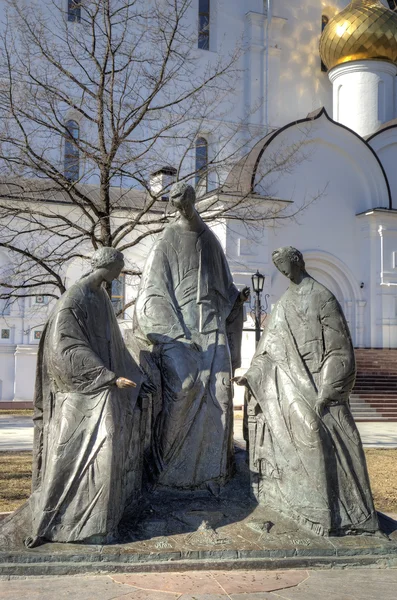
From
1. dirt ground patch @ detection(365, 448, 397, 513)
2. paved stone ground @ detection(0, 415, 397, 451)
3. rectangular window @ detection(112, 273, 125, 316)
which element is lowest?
paved stone ground @ detection(0, 415, 397, 451)

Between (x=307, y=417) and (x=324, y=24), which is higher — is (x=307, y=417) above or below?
below

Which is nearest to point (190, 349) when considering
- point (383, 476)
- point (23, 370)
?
point (383, 476)

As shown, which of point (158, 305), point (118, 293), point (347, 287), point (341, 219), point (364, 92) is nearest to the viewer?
point (158, 305)

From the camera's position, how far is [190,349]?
5.22m

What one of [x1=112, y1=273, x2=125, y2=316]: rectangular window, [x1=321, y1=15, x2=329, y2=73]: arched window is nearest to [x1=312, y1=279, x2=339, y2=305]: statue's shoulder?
[x1=112, y1=273, x2=125, y2=316]: rectangular window

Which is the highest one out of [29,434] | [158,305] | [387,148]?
[387,148]

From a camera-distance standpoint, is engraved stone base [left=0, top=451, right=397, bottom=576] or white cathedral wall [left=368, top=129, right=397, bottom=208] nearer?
engraved stone base [left=0, top=451, right=397, bottom=576]

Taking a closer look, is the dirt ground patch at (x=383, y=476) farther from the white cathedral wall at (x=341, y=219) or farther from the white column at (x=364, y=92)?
the white column at (x=364, y=92)

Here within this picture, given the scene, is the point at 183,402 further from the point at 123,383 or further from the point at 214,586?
the point at 214,586

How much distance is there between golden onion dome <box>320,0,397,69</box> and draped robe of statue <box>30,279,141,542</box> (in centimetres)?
2387

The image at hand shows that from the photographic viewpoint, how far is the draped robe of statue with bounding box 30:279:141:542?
4.37 meters

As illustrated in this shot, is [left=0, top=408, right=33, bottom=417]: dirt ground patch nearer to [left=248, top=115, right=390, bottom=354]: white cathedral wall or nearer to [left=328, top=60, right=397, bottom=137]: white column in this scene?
[left=248, top=115, right=390, bottom=354]: white cathedral wall

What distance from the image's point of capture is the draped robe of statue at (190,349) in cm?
509

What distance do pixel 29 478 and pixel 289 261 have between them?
17.0 feet
